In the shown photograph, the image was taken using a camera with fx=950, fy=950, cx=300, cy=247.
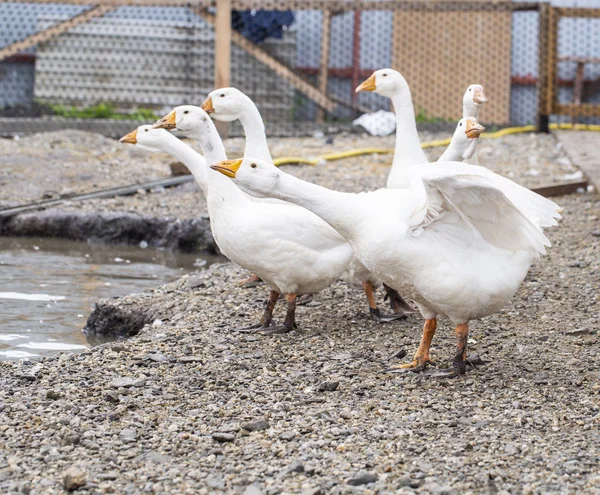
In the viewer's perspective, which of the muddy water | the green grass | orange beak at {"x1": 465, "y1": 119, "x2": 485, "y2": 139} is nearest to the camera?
orange beak at {"x1": 465, "y1": 119, "x2": 485, "y2": 139}

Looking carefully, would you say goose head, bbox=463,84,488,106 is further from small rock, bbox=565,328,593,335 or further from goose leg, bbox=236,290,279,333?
goose leg, bbox=236,290,279,333

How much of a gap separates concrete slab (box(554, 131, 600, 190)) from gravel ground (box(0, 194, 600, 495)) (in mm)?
3903

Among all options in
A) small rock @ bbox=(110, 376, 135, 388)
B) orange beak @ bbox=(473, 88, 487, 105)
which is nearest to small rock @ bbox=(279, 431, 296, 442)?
small rock @ bbox=(110, 376, 135, 388)

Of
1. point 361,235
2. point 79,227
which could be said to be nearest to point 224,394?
point 361,235

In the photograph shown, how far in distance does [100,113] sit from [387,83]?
7.52 metres

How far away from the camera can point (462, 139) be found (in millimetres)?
5180

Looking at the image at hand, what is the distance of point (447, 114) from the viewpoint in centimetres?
1416

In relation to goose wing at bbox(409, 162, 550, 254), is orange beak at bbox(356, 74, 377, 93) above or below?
above

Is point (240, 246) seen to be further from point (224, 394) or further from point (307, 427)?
point (307, 427)

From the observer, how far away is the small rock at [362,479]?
10.5 ft

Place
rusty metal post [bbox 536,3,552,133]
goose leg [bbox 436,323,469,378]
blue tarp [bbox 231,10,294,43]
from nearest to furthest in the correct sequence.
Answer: goose leg [bbox 436,323,469,378] → rusty metal post [bbox 536,3,552,133] → blue tarp [bbox 231,10,294,43]

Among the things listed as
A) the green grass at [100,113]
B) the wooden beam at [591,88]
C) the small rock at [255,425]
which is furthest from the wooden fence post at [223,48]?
the small rock at [255,425]

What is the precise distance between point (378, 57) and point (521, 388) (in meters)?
10.6

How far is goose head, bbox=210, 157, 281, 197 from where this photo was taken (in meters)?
4.32
